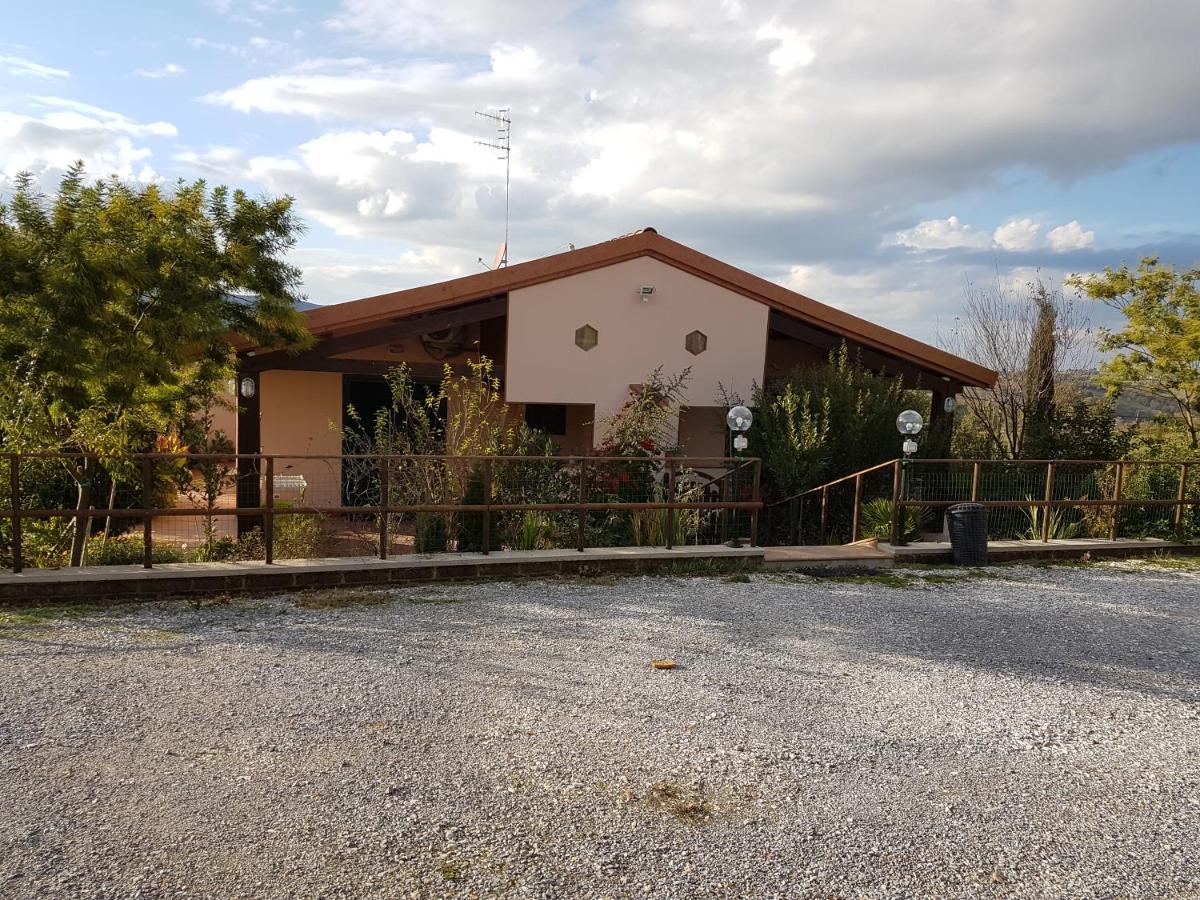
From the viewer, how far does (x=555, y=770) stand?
411 cm

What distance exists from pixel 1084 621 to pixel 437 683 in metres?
5.65

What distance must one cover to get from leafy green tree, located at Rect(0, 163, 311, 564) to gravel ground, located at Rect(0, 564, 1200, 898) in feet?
6.03

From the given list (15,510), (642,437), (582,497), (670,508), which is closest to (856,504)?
(642,437)

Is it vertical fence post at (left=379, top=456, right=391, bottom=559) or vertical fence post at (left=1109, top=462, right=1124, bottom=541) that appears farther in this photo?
vertical fence post at (left=1109, top=462, right=1124, bottom=541)

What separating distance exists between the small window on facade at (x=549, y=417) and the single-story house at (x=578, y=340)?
2.58 feet

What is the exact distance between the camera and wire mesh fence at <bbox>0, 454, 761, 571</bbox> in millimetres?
7559

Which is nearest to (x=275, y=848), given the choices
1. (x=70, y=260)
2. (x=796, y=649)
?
(x=796, y=649)

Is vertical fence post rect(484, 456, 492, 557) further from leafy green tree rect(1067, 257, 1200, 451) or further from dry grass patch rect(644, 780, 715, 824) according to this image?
leafy green tree rect(1067, 257, 1200, 451)

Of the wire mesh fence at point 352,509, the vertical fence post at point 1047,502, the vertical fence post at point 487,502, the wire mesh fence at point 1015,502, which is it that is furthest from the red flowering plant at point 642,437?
the vertical fence post at point 1047,502

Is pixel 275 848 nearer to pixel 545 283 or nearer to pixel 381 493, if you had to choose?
pixel 381 493

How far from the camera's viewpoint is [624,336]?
1234 centimetres

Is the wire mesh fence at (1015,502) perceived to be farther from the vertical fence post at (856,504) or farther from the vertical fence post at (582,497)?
the vertical fence post at (582,497)

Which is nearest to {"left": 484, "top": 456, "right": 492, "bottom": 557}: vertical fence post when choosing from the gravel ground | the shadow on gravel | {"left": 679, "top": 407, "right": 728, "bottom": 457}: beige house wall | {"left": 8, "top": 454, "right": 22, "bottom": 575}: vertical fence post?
the shadow on gravel

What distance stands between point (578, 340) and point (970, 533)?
5613 mm
